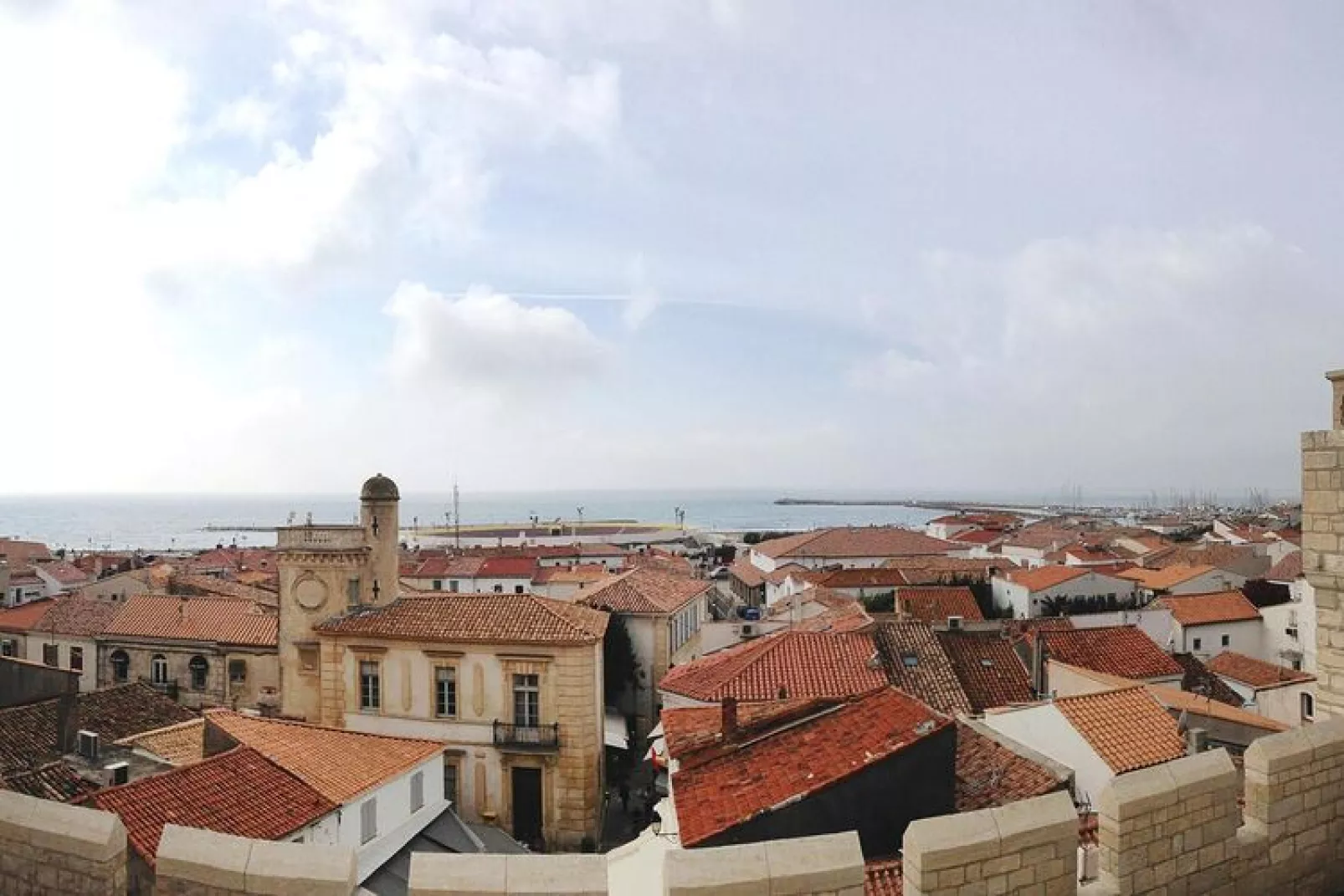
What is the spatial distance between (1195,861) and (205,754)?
17756 millimetres

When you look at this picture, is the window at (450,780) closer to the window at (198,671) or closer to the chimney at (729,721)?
the chimney at (729,721)

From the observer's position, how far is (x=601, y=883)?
420 centimetres

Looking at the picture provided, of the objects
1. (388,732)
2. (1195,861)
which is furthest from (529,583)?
(1195,861)

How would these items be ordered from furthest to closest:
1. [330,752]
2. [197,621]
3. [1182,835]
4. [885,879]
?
[197,621] → [330,752] → [885,879] → [1182,835]

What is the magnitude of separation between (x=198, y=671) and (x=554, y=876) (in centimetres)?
3851

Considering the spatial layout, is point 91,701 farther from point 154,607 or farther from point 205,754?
point 154,607

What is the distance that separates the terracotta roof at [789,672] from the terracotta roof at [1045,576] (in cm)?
2080

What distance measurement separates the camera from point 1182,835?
540cm

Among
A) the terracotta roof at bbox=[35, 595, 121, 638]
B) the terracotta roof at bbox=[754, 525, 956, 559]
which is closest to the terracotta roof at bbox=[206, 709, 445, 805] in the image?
the terracotta roof at bbox=[35, 595, 121, 638]

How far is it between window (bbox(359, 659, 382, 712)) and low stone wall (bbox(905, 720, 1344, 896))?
2432 centimetres

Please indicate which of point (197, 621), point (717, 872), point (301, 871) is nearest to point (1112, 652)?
point (717, 872)

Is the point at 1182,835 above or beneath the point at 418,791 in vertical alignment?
above

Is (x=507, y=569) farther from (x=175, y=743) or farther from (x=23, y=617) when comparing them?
(x=175, y=743)

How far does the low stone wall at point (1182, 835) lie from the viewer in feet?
15.6
